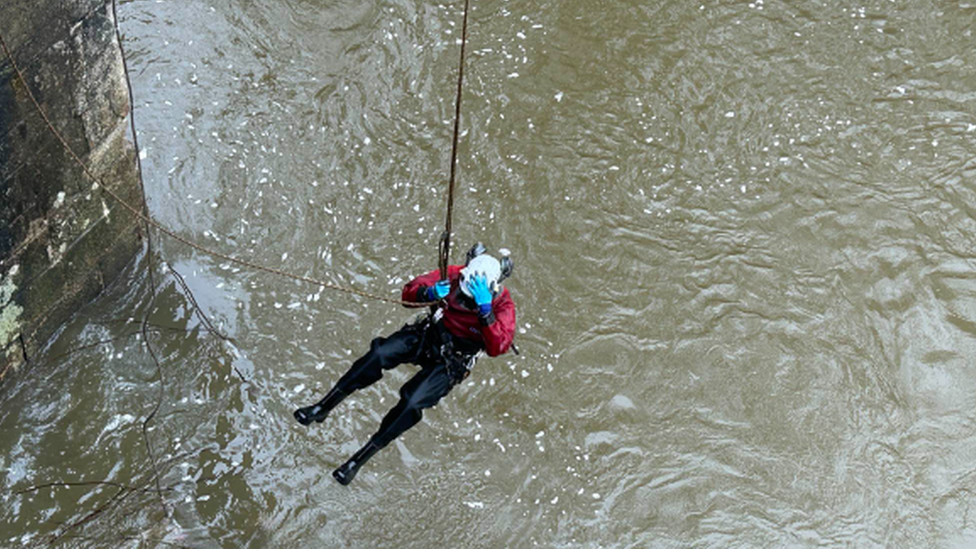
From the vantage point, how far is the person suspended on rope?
16.5 ft

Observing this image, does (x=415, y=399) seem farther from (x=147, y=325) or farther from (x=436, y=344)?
(x=147, y=325)

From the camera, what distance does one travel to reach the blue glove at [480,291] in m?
4.86

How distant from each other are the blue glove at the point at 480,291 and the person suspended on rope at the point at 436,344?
37 mm

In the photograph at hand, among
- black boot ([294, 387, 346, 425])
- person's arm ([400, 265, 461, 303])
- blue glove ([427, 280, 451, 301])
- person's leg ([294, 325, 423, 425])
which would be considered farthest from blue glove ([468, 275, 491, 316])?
black boot ([294, 387, 346, 425])

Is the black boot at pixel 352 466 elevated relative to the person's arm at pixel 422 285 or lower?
lower

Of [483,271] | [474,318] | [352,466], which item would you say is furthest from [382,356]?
[483,271]

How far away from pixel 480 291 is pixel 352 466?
1269mm

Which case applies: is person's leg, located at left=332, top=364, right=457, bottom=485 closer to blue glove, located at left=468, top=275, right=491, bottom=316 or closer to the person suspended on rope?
the person suspended on rope

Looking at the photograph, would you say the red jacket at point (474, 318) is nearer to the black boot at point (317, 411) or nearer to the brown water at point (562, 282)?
the black boot at point (317, 411)

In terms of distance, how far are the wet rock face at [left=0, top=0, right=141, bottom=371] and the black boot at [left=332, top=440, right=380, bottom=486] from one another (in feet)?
7.15

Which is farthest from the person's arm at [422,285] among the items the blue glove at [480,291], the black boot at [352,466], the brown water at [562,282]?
the brown water at [562,282]

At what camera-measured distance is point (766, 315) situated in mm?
6828

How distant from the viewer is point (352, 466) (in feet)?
17.9

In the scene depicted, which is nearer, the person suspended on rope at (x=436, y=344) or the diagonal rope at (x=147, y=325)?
the person suspended on rope at (x=436, y=344)
